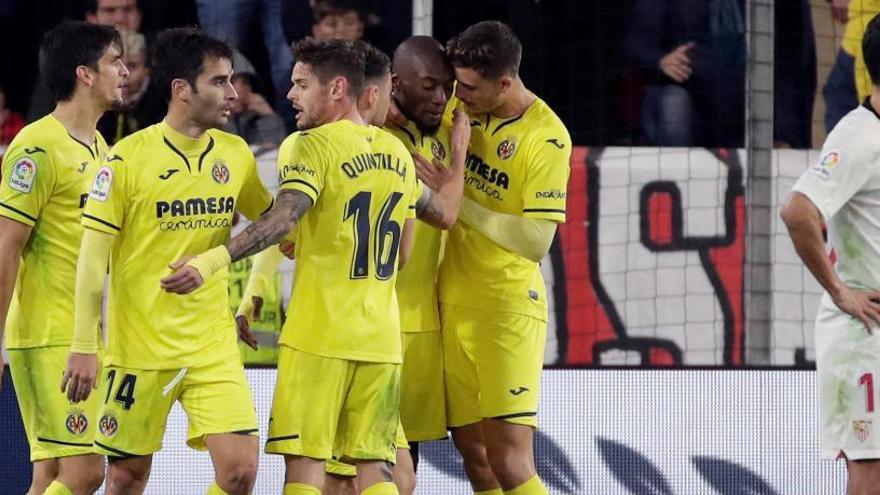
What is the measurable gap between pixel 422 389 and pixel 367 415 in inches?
32.2

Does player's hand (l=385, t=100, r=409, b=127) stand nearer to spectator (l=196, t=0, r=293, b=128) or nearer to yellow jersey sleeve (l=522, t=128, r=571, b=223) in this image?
yellow jersey sleeve (l=522, t=128, r=571, b=223)

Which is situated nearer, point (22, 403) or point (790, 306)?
point (22, 403)

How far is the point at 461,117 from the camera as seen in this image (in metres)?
6.26

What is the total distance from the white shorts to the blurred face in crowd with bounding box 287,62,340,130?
1.72 metres

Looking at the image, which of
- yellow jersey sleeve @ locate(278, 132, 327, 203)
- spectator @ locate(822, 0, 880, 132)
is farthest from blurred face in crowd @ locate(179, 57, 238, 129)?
spectator @ locate(822, 0, 880, 132)

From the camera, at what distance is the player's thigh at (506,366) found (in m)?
6.35

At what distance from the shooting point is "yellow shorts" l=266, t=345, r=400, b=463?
5.48 m

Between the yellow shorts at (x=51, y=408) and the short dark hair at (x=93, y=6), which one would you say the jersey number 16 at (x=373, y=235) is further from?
the short dark hair at (x=93, y=6)

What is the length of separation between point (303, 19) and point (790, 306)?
315 cm

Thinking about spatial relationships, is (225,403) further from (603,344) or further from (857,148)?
(603,344)

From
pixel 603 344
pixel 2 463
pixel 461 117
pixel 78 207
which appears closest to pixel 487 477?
pixel 461 117

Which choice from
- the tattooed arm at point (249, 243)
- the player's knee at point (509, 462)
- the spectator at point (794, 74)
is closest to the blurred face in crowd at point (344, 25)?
the spectator at point (794, 74)

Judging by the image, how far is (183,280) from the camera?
5137 millimetres

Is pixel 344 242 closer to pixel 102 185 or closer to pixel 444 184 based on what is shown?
pixel 444 184
